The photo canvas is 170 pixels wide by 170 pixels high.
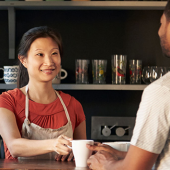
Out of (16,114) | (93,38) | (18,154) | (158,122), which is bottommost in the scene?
(18,154)

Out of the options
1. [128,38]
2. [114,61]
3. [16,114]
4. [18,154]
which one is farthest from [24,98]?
[128,38]

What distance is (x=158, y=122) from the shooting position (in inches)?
28.2

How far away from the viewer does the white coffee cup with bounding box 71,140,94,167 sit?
1047 millimetres

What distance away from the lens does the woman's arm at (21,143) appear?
3.80ft

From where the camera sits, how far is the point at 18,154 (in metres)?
1.30

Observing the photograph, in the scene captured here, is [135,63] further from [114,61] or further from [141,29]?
[141,29]

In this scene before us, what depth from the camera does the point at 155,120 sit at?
72 cm

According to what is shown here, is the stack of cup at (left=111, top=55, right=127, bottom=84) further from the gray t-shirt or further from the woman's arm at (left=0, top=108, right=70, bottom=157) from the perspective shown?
the gray t-shirt

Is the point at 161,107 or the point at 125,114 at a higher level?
the point at 161,107

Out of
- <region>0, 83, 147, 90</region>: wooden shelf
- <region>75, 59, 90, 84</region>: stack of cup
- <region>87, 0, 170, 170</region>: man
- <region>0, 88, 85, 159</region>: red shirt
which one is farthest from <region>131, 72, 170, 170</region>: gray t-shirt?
<region>75, 59, 90, 84</region>: stack of cup

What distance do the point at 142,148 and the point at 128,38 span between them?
1720 millimetres

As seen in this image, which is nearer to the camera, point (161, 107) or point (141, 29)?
point (161, 107)

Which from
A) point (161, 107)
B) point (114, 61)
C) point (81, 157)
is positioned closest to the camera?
point (161, 107)

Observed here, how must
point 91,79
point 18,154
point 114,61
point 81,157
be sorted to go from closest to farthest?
1. point 81,157
2. point 18,154
3. point 114,61
4. point 91,79
